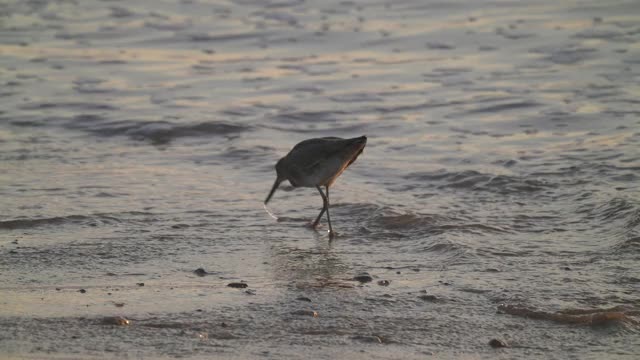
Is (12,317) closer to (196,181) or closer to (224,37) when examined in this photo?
(196,181)

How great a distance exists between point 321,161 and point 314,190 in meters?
1.34

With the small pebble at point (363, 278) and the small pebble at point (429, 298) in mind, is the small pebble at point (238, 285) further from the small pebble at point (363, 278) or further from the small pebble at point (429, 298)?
the small pebble at point (429, 298)

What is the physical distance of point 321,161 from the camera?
28.3 ft

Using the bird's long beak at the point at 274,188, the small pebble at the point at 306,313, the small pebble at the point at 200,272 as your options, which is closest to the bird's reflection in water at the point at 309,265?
the small pebble at the point at 200,272

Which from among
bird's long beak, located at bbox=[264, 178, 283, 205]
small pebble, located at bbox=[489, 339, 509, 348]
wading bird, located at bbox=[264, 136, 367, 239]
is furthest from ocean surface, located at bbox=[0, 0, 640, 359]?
wading bird, located at bbox=[264, 136, 367, 239]

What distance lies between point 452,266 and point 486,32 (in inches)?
335

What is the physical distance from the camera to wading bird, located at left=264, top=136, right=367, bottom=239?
850 cm

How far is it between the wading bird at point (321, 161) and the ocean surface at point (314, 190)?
309mm

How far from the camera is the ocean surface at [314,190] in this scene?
602cm

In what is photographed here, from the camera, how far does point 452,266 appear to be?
23.8 ft

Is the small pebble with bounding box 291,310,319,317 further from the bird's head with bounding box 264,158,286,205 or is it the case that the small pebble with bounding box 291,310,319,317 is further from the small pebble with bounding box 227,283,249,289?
the bird's head with bounding box 264,158,286,205

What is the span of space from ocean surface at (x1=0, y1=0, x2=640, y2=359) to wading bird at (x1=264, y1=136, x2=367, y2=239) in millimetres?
309

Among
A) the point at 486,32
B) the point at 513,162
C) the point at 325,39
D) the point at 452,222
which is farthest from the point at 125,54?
the point at 452,222

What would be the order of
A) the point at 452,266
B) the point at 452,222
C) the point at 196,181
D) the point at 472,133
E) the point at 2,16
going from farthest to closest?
the point at 2,16 < the point at 472,133 < the point at 196,181 < the point at 452,222 < the point at 452,266
